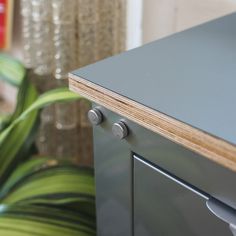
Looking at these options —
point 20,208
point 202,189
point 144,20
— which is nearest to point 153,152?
point 202,189

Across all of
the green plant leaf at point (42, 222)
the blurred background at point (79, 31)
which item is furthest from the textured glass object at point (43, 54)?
the green plant leaf at point (42, 222)

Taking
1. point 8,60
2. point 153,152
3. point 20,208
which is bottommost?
point 20,208

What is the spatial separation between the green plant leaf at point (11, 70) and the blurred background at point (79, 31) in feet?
0.43

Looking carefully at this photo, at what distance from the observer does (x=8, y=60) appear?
3.75ft

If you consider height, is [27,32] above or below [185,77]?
below

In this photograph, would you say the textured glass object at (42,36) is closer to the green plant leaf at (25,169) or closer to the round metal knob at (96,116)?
the green plant leaf at (25,169)

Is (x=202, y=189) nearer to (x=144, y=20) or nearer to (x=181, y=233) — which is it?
(x=181, y=233)

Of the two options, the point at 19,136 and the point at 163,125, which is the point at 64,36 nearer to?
the point at 19,136

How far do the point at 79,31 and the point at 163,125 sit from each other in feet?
2.32

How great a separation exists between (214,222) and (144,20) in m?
0.68

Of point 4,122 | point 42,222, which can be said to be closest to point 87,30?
point 4,122

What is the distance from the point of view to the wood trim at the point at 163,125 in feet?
1.65

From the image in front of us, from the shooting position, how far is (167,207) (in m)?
0.62

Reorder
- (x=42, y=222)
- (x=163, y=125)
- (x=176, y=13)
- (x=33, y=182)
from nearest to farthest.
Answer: (x=163, y=125)
(x=42, y=222)
(x=33, y=182)
(x=176, y=13)
